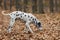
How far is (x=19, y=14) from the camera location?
10969 millimetres

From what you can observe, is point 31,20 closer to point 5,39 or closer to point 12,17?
point 12,17

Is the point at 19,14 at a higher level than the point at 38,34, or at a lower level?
higher

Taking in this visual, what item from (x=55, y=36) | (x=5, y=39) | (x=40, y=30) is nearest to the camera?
(x=5, y=39)

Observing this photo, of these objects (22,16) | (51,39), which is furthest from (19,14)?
(51,39)

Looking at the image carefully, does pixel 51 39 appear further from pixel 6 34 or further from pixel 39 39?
pixel 6 34

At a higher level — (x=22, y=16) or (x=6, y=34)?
(x=22, y=16)

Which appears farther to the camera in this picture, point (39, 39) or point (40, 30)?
point (40, 30)

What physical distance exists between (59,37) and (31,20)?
1739 millimetres

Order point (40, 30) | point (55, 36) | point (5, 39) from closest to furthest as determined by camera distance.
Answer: point (5, 39), point (55, 36), point (40, 30)

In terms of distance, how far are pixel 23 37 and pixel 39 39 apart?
0.83 metres

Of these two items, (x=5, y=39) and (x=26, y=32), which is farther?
(x=26, y=32)

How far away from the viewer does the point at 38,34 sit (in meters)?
11.3

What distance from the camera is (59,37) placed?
34.5ft

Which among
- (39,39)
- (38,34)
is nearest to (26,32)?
(38,34)
